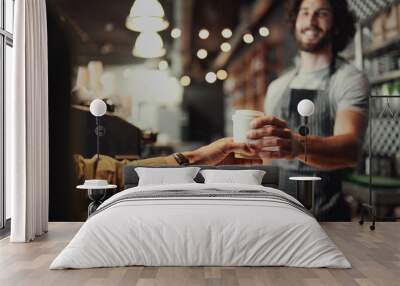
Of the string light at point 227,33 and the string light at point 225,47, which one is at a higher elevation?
the string light at point 227,33

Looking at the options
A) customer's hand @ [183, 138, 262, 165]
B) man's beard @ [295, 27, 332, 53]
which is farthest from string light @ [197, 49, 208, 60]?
man's beard @ [295, 27, 332, 53]

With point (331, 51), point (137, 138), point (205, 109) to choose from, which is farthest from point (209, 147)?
point (331, 51)

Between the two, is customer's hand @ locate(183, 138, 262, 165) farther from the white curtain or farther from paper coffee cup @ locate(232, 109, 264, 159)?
the white curtain

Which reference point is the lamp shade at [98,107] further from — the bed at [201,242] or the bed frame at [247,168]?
the bed at [201,242]

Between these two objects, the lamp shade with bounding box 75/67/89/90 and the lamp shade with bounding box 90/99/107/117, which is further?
the lamp shade with bounding box 75/67/89/90

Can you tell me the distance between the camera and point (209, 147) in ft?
23.9

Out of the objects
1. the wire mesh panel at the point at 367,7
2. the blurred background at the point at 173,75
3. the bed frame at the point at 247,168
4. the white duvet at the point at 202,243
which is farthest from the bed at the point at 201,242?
the wire mesh panel at the point at 367,7

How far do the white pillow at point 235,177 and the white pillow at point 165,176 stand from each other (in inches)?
8.9

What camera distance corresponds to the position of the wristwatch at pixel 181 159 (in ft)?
23.7

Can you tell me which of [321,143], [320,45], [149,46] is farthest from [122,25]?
[321,143]

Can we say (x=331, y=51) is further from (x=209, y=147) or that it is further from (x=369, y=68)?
(x=209, y=147)

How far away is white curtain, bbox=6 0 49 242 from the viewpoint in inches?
227

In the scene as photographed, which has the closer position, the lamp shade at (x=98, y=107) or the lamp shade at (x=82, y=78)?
the lamp shade at (x=98, y=107)

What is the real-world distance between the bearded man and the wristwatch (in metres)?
0.89
